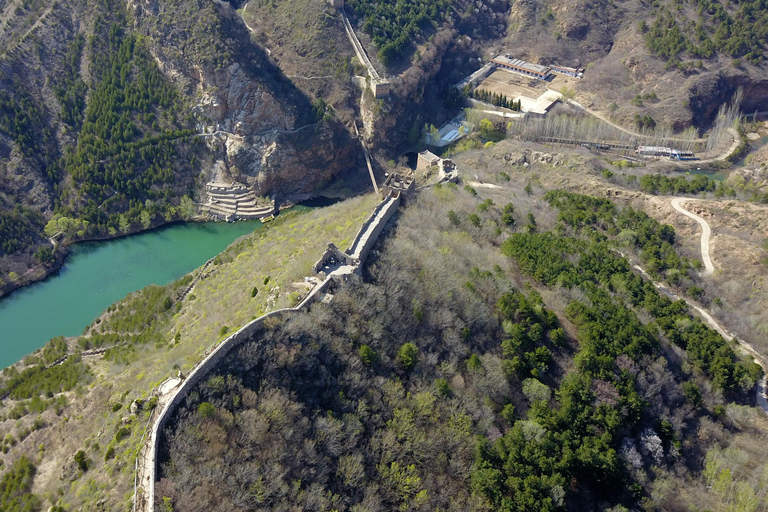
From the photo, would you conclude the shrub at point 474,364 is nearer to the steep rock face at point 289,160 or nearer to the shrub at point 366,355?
the shrub at point 366,355

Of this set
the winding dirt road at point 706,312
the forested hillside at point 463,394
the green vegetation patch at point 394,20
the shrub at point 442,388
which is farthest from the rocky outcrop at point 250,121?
the shrub at point 442,388

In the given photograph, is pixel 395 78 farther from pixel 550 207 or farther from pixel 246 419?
pixel 246 419

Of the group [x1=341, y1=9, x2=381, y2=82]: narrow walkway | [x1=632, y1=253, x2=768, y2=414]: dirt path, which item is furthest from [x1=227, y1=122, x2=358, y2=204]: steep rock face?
[x1=632, y1=253, x2=768, y2=414]: dirt path

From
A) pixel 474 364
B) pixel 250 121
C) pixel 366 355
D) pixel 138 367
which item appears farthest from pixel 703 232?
pixel 250 121

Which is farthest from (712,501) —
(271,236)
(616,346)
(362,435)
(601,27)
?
(601,27)

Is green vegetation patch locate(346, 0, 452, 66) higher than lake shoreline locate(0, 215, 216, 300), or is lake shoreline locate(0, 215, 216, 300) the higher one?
green vegetation patch locate(346, 0, 452, 66)

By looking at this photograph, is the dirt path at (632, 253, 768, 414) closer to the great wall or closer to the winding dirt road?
the winding dirt road
